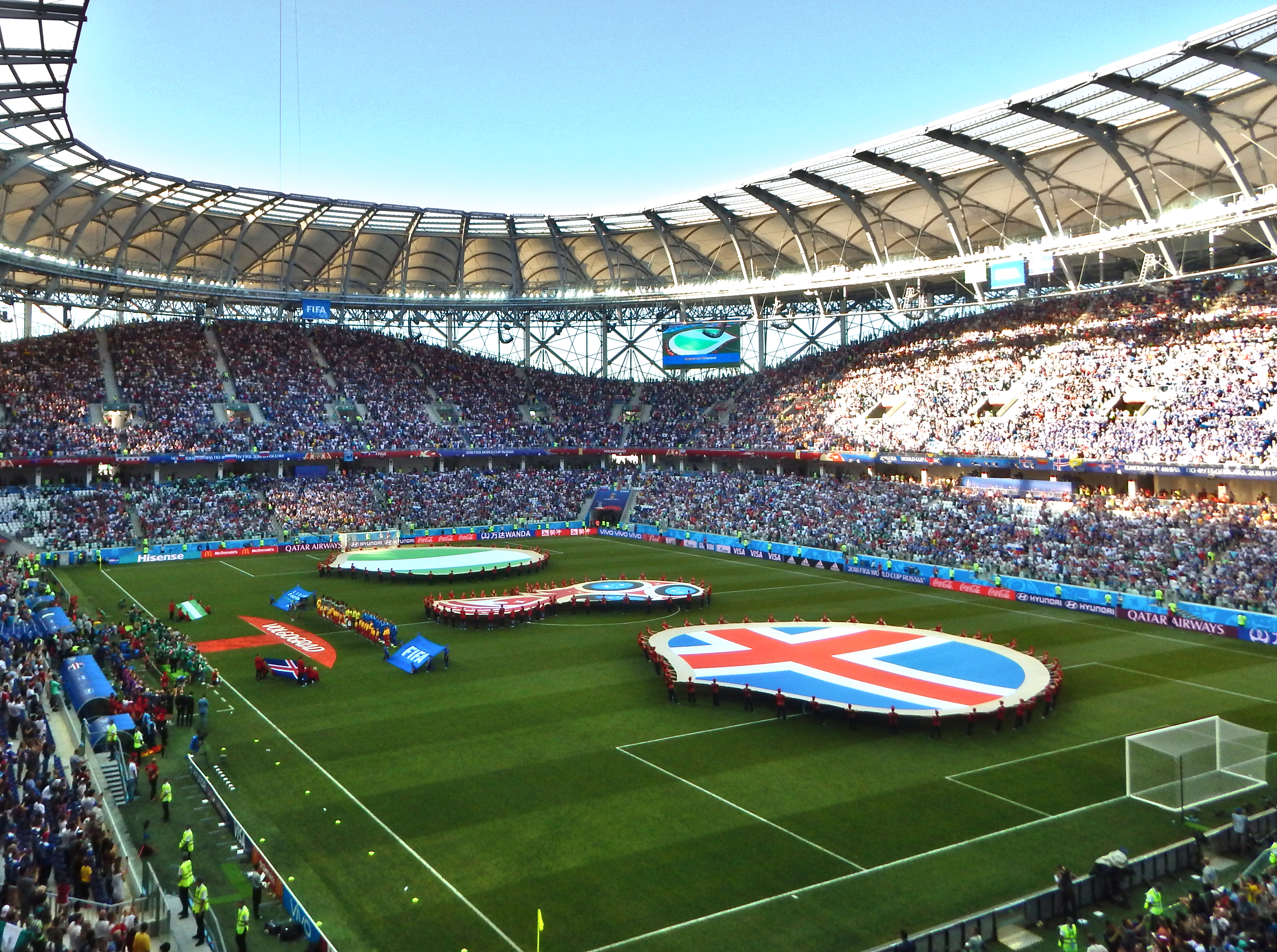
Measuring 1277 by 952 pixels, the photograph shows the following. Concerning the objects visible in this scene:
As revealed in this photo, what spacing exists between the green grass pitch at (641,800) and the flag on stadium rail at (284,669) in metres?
0.35

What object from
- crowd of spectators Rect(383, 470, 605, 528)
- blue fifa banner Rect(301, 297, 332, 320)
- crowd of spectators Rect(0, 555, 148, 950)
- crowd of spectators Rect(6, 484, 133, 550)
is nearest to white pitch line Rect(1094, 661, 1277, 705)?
crowd of spectators Rect(0, 555, 148, 950)

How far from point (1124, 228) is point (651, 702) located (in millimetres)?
38769

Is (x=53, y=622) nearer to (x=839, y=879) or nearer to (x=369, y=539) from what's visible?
(x=839, y=879)

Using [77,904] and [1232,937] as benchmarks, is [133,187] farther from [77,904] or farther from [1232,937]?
[1232,937]

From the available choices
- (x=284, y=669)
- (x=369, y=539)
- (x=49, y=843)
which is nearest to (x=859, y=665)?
(x=284, y=669)

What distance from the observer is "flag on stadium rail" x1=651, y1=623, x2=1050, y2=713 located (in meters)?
25.9

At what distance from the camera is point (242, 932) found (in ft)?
46.5

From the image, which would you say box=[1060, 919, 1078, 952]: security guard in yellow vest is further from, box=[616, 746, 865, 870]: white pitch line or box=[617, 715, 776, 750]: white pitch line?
box=[617, 715, 776, 750]: white pitch line

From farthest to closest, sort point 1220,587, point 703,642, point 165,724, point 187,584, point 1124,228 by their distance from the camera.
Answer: point 1124,228
point 187,584
point 1220,587
point 703,642
point 165,724

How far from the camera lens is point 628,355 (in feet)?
292

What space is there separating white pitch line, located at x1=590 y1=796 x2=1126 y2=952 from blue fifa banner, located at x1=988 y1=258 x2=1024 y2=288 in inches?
1485

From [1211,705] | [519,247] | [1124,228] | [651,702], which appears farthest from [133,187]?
[1211,705]

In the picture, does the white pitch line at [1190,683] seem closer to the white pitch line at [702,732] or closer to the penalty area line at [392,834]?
the white pitch line at [702,732]

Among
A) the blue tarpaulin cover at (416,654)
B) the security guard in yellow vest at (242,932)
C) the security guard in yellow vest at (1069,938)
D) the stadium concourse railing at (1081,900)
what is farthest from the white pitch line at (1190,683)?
the security guard in yellow vest at (242,932)
